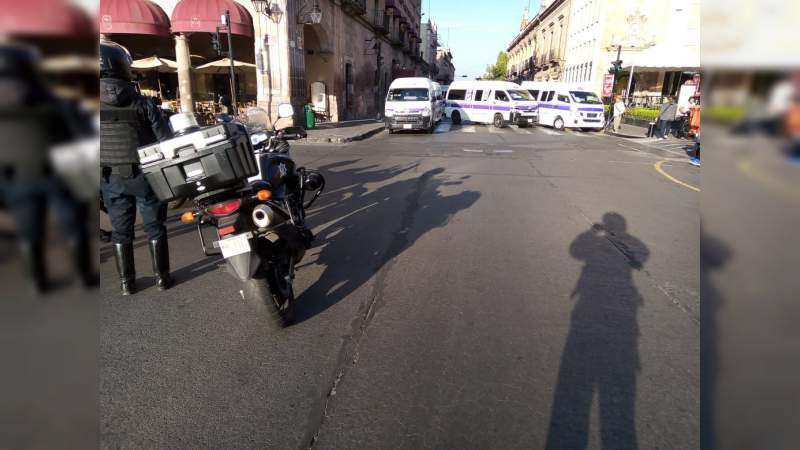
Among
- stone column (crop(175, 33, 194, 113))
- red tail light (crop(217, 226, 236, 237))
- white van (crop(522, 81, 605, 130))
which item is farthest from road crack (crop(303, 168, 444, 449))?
white van (crop(522, 81, 605, 130))

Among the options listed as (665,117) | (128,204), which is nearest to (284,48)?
(665,117)

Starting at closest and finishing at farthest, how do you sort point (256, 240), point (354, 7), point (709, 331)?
point (709, 331), point (256, 240), point (354, 7)

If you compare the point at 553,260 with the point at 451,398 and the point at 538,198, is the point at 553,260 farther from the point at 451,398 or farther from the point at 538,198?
the point at 538,198

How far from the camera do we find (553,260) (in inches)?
191

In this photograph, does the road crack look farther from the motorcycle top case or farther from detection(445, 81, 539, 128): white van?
detection(445, 81, 539, 128): white van

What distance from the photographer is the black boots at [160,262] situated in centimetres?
402

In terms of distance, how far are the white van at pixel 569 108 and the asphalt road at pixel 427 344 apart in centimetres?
1949

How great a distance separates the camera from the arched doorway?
24531 millimetres

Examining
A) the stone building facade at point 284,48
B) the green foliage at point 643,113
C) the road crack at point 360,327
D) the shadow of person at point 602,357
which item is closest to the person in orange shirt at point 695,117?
the shadow of person at point 602,357

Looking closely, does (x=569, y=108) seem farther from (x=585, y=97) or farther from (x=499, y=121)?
(x=499, y=121)

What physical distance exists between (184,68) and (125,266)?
18.3 metres

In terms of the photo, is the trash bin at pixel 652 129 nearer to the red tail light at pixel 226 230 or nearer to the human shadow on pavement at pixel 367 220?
the human shadow on pavement at pixel 367 220

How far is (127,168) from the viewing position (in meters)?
3.66

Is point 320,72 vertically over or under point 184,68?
over
